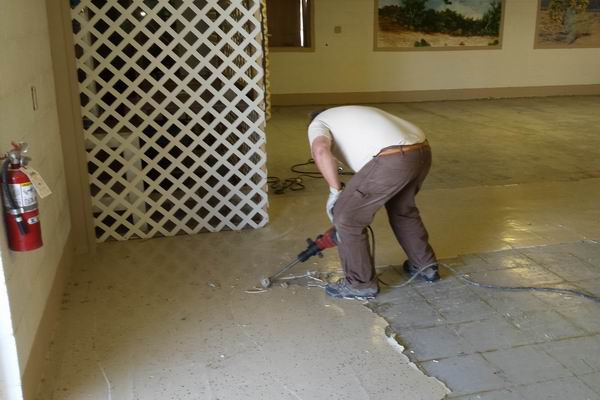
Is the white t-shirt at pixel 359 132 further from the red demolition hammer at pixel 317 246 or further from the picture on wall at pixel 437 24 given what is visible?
the picture on wall at pixel 437 24

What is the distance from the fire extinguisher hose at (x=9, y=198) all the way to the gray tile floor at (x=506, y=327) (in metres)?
1.63

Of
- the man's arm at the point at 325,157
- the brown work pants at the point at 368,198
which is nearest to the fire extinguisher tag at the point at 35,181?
the man's arm at the point at 325,157

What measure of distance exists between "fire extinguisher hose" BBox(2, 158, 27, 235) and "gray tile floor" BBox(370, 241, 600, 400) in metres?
1.63

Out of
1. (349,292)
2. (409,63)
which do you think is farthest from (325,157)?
(409,63)

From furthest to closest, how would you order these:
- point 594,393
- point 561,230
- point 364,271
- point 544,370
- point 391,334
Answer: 1. point 561,230
2. point 364,271
3. point 391,334
4. point 544,370
5. point 594,393

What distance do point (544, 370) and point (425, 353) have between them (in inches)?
18.9

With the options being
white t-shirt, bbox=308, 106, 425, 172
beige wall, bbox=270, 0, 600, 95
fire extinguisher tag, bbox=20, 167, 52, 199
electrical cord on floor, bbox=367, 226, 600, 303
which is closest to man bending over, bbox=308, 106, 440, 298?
white t-shirt, bbox=308, 106, 425, 172

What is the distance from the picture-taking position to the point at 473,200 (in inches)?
191

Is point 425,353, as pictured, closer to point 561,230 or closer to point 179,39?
point 561,230

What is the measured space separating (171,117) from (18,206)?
1954 mm

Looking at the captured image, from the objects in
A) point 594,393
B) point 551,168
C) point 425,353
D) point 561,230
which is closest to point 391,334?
point 425,353

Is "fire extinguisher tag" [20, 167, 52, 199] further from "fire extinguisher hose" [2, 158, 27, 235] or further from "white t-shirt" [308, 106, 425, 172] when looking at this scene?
"white t-shirt" [308, 106, 425, 172]

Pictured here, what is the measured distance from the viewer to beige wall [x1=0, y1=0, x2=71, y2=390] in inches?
84.8

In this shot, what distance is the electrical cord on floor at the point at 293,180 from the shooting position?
525cm
